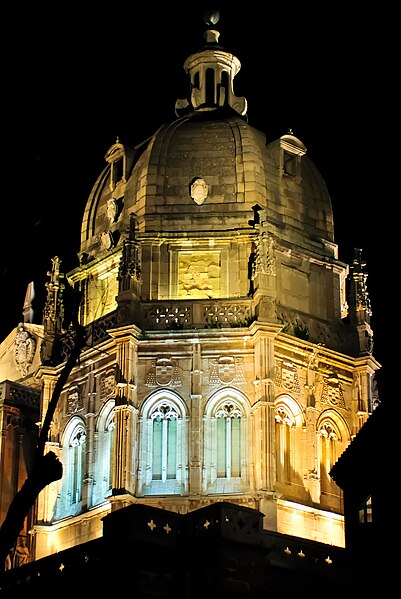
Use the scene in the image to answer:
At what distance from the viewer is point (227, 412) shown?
62.3 metres

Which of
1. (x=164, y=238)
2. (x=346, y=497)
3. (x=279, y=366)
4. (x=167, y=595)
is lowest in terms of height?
(x=167, y=595)

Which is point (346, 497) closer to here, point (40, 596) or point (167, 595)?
point (167, 595)

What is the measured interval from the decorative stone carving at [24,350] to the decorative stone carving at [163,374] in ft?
39.9

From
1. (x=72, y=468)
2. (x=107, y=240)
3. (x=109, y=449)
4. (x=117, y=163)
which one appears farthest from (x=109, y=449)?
(x=117, y=163)

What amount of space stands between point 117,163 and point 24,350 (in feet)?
34.7

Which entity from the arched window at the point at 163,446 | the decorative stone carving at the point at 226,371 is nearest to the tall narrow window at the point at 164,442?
the arched window at the point at 163,446

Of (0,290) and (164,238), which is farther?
(164,238)

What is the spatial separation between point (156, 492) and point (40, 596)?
12.4m

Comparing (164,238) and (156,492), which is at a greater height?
(164,238)

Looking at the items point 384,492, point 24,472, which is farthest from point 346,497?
point 24,472

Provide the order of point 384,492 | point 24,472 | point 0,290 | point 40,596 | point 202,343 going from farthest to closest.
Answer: point 24,472 < point 202,343 < point 40,596 < point 384,492 < point 0,290

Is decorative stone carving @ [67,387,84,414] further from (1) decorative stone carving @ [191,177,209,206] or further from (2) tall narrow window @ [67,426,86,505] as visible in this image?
(1) decorative stone carving @ [191,177,209,206]

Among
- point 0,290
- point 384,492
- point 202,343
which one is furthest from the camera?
point 202,343

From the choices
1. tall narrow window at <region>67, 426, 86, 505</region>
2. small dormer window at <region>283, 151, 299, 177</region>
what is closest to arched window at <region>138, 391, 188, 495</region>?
tall narrow window at <region>67, 426, 86, 505</region>
